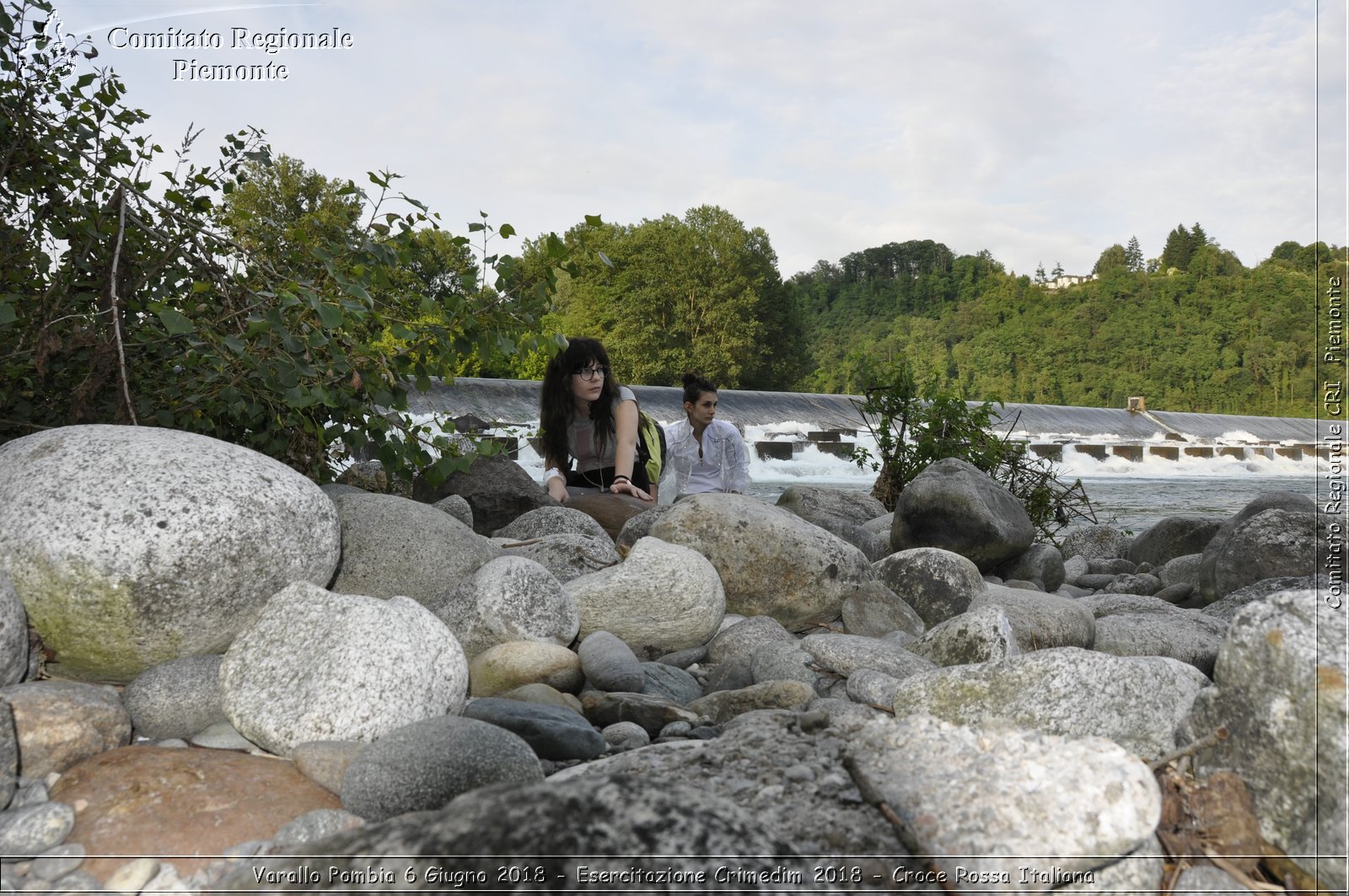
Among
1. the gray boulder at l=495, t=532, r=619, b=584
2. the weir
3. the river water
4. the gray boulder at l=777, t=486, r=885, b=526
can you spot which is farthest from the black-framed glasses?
the weir

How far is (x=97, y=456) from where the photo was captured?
11.0 ft

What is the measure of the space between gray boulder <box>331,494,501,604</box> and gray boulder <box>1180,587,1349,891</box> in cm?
306

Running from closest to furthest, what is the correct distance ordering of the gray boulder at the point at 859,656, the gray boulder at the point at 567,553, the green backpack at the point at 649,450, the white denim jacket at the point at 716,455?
the gray boulder at the point at 859,656 → the gray boulder at the point at 567,553 → the green backpack at the point at 649,450 → the white denim jacket at the point at 716,455

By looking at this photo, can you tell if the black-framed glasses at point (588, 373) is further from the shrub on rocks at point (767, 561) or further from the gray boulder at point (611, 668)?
the gray boulder at point (611, 668)

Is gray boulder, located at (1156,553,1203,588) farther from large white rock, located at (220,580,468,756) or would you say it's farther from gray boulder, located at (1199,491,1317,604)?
large white rock, located at (220,580,468,756)

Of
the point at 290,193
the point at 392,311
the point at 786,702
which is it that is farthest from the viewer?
the point at 290,193

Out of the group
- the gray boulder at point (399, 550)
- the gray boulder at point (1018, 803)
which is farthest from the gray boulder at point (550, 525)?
the gray boulder at point (1018, 803)

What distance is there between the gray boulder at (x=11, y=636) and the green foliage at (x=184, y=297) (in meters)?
1.02

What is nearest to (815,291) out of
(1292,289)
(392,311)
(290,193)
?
(1292,289)

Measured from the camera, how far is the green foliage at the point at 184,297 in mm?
4125

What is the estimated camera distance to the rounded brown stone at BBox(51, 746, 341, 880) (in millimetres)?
2301

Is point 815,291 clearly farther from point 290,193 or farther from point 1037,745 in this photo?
point 1037,745

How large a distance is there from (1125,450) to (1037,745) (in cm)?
2753

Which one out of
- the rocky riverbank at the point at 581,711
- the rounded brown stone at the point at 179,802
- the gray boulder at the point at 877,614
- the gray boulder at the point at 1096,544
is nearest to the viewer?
the rocky riverbank at the point at 581,711
